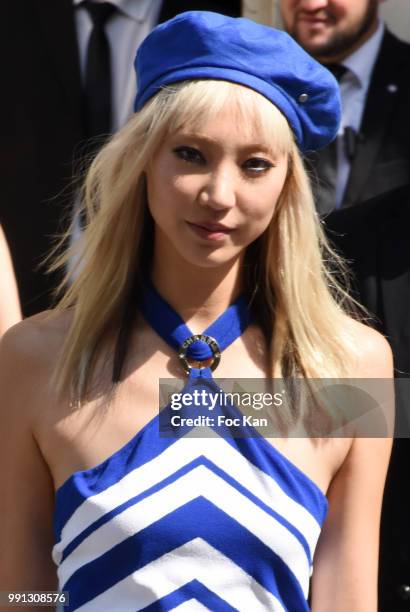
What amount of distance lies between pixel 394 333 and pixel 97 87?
54.0 inches

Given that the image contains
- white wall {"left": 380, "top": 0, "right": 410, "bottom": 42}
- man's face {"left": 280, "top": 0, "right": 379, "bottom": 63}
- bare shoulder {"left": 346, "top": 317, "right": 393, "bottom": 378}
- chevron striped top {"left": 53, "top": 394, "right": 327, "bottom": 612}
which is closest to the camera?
chevron striped top {"left": 53, "top": 394, "right": 327, "bottom": 612}

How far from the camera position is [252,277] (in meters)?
2.46

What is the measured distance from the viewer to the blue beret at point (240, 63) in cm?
224

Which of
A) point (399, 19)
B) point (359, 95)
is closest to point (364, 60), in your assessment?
point (359, 95)

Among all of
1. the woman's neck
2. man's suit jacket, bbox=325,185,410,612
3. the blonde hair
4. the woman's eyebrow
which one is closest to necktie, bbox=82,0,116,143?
man's suit jacket, bbox=325,185,410,612

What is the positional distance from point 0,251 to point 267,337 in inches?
27.2

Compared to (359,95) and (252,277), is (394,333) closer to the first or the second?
(252,277)

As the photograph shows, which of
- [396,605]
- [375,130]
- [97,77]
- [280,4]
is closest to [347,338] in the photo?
[396,605]

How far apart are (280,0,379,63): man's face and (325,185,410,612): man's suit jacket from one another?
0.70 metres

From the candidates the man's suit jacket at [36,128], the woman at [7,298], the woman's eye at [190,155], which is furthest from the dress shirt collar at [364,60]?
the woman's eye at [190,155]

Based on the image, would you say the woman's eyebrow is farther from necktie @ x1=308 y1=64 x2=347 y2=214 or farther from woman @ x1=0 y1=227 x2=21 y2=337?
necktie @ x1=308 y1=64 x2=347 y2=214

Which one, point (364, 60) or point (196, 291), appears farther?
point (364, 60)
